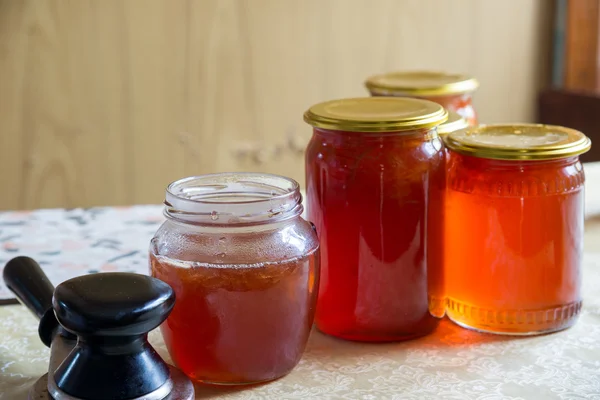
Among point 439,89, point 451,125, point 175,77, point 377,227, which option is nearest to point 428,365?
point 377,227

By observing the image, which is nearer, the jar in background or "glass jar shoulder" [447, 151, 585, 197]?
"glass jar shoulder" [447, 151, 585, 197]

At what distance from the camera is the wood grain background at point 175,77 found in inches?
86.5

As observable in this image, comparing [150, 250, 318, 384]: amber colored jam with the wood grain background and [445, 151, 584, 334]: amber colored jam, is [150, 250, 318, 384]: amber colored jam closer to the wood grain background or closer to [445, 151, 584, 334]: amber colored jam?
[445, 151, 584, 334]: amber colored jam

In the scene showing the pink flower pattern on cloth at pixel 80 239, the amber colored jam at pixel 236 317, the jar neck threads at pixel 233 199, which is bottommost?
the pink flower pattern on cloth at pixel 80 239

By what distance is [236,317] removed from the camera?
0.66m

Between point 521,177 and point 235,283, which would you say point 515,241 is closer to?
point 521,177

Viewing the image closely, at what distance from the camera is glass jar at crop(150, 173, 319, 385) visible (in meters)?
0.65

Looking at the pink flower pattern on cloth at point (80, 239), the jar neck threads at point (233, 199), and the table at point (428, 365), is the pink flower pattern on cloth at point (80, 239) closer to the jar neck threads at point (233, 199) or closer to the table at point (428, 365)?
the table at point (428, 365)

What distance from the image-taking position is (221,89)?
2.33 m

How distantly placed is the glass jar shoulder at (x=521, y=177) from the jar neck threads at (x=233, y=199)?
0.17 metres

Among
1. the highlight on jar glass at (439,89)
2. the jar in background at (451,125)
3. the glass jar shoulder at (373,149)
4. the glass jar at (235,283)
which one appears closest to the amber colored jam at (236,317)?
the glass jar at (235,283)

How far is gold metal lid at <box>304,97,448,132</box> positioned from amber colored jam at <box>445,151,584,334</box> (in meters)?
0.06

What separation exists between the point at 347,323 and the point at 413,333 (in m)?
0.06

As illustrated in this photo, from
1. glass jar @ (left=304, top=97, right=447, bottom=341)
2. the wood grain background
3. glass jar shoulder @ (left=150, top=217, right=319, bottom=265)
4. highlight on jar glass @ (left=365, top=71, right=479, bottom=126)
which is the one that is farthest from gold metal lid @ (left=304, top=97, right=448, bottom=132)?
the wood grain background
